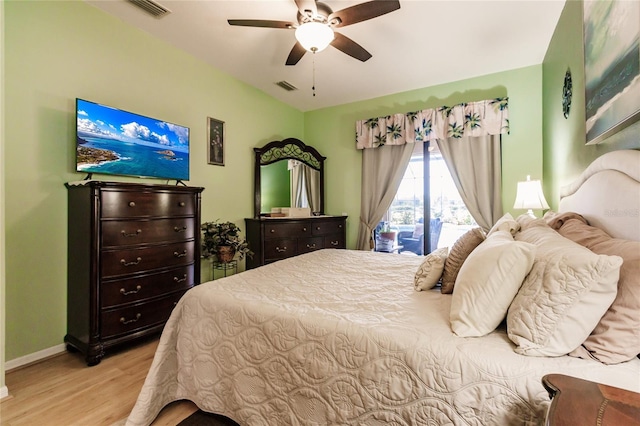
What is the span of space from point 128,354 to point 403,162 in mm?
3665

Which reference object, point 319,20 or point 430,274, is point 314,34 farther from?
point 430,274

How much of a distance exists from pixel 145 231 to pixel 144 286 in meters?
0.45

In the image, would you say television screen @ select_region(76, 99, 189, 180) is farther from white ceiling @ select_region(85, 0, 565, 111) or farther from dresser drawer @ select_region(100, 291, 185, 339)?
dresser drawer @ select_region(100, 291, 185, 339)

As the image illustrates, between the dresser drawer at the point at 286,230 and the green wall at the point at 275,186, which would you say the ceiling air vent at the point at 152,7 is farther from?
the dresser drawer at the point at 286,230

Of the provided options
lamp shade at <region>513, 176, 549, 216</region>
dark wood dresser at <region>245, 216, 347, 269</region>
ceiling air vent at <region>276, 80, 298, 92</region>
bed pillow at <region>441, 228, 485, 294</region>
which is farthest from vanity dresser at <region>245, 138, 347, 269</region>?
bed pillow at <region>441, 228, 485, 294</region>

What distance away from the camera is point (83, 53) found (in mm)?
2324

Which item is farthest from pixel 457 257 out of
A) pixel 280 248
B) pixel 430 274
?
pixel 280 248

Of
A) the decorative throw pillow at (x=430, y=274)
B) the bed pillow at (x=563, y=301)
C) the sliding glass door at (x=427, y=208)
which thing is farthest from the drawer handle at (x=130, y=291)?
the sliding glass door at (x=427, y=208)

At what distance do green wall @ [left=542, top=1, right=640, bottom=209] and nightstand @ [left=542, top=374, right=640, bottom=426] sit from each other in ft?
3.46

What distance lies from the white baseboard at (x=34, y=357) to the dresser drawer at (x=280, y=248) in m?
1.99

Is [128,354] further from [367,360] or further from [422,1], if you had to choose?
[422,1]

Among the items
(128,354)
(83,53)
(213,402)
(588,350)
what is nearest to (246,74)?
(83,53)

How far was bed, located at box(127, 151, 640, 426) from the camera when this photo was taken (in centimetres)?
88

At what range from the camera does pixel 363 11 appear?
1.92 metres
